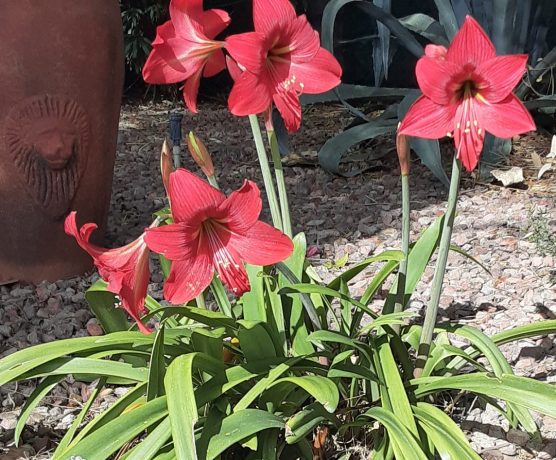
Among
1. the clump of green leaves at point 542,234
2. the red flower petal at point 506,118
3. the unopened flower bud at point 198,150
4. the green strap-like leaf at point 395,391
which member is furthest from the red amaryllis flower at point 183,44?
the clump of green leaves at point 542,234

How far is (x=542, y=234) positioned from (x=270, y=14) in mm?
1713

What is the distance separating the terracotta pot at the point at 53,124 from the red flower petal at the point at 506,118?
1554 mm

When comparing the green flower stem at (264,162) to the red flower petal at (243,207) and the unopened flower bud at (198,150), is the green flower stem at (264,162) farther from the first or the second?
the red flower petal at (243,207)

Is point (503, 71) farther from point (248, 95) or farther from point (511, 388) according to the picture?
point (511, 388)

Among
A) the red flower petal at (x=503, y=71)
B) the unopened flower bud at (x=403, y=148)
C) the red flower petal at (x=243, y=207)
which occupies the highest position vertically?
the red flower petal at (x=503, y=71)

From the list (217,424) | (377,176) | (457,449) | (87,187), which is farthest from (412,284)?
(377,176)

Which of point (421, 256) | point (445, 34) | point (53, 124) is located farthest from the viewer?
point (445, 34)

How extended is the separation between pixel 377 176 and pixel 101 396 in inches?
84.0

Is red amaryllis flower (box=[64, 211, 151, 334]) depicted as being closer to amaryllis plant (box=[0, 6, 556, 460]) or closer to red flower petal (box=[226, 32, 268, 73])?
amaryllis plant (box=[0, 6, 556, 460])

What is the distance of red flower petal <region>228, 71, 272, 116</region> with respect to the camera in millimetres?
1156

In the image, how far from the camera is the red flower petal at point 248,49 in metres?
1.12

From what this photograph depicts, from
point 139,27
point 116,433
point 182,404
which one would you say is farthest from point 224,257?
point 139,27

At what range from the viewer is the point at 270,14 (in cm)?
114

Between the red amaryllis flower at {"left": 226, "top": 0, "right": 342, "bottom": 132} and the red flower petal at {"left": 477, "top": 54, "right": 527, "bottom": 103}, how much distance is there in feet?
0.83
